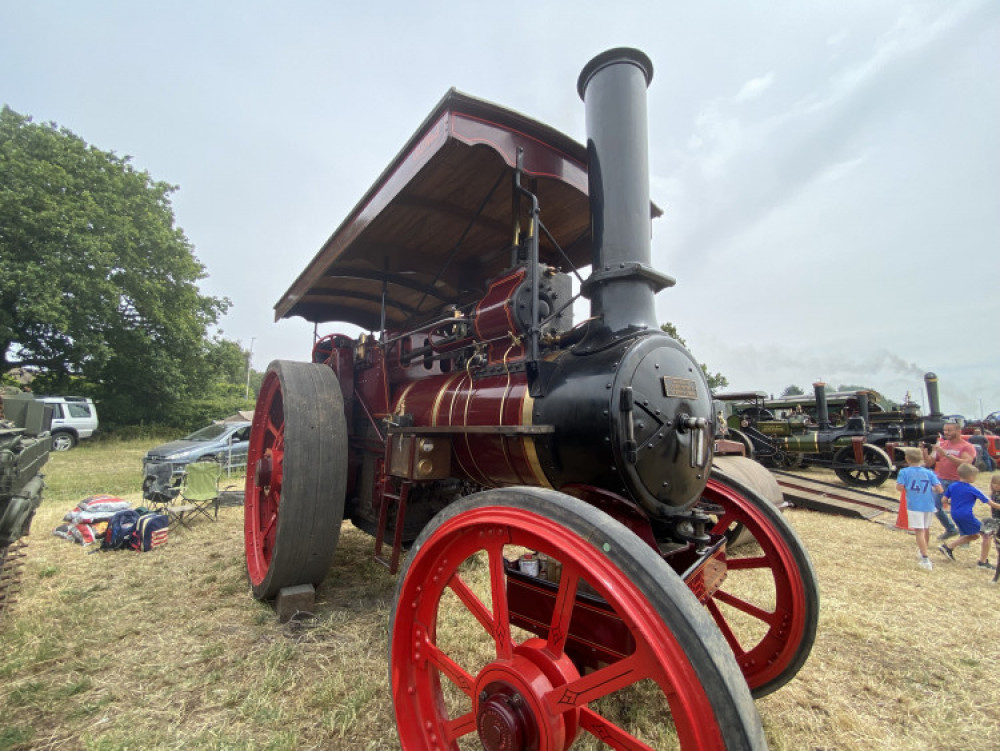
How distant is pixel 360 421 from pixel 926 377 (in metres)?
14.4

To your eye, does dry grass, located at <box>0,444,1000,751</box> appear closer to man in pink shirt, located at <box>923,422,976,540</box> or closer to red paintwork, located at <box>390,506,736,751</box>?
red paintwork, located at <box>390,506,736,751</box>

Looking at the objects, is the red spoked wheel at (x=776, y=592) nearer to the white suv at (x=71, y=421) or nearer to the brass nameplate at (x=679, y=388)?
the brass nameplate at (x=679, y=388)

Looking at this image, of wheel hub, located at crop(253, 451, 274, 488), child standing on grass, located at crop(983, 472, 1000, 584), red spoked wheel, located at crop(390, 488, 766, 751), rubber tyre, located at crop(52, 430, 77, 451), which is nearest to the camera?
red spoked wheel, located at crop(390, 488, 766, 751)

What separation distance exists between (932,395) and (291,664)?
49.5ft

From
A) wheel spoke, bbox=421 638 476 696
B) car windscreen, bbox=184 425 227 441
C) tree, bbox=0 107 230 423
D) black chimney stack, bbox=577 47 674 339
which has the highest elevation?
tree, bbox=0 107 230 423

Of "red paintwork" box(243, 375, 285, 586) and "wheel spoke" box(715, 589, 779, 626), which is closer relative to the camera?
"wheel spoke" box(715, 589, 779, 626)

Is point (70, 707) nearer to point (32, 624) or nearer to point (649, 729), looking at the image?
point (32, 624)

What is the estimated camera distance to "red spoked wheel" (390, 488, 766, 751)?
3.22ft

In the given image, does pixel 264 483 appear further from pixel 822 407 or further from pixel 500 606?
pixel 822 407

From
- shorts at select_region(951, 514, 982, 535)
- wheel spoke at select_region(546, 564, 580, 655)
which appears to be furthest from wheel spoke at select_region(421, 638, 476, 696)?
shorts at select_region(951, 514, 982, 535)

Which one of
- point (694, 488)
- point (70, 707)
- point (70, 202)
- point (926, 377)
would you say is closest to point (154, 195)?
point (70, 202)

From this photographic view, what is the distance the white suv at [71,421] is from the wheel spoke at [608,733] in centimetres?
1880

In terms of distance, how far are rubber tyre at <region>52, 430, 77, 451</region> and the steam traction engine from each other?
1561cm

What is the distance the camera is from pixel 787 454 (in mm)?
10992
